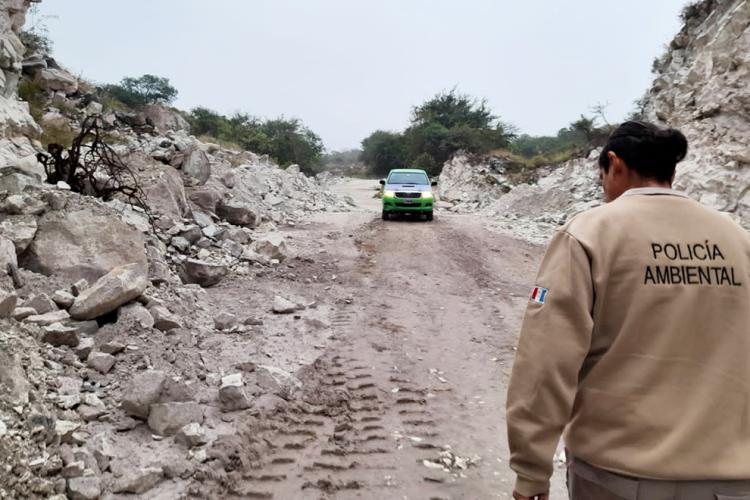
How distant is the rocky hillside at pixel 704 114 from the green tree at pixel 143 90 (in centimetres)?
2025

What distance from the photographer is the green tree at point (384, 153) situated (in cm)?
5122

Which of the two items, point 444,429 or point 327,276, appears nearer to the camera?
point 444,429

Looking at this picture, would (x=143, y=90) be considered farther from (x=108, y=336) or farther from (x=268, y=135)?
(x=108, y=336)

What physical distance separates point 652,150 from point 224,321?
471 centimetres

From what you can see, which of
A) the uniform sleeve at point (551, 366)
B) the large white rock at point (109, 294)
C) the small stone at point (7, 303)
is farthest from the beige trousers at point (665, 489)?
the large white rock at point (109, 294)

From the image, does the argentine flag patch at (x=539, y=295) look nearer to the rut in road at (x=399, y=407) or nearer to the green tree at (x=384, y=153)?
the rut in road at (x=399, y=407)

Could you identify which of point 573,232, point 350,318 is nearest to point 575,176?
point 350,318

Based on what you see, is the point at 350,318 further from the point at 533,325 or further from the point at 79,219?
the point at 533,325

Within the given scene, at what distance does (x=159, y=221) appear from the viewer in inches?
304

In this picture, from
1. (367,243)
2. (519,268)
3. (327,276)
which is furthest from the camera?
(367,243)

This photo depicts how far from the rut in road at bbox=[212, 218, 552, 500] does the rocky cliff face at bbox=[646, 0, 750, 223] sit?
24.0ft

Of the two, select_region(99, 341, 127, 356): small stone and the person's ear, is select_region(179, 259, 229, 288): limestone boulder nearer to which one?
select_region(99, 341, 127, 356): small stone

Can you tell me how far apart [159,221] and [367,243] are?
16.1ft

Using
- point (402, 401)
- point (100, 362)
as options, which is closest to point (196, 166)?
point (100, 362)
